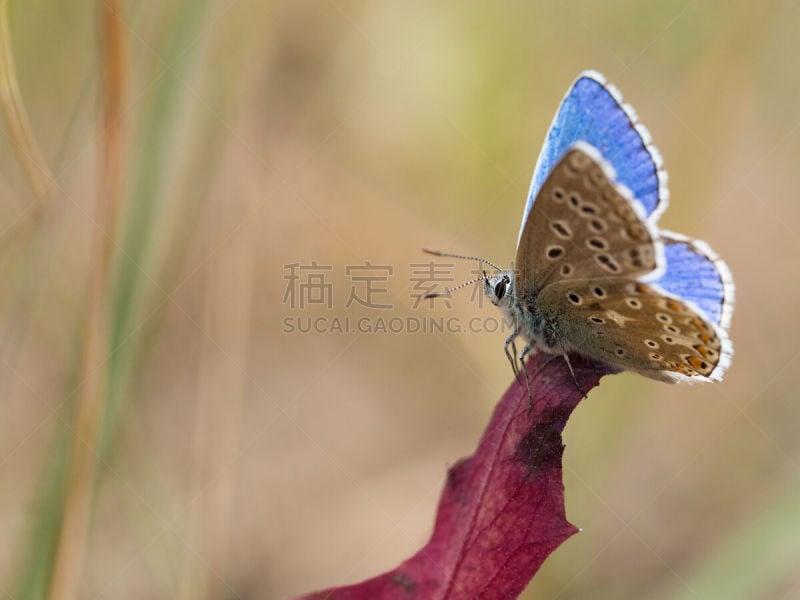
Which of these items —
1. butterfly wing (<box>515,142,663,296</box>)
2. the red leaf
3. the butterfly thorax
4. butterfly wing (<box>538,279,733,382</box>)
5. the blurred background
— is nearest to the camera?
the red leaf

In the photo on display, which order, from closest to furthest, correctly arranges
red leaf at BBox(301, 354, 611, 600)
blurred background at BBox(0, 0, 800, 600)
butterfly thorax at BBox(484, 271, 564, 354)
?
red leaf at BBox(301, 354, 611, 600)
blurred background at BBox(0, 0, 800, 600)
butterfly thorax at BBox(484, 271, 564, 354)

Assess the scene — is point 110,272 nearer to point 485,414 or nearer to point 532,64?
point 485,414

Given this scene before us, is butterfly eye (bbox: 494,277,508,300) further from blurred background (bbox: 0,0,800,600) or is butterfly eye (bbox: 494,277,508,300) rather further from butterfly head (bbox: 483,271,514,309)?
blurred background (bbox: 0,0,800,600)

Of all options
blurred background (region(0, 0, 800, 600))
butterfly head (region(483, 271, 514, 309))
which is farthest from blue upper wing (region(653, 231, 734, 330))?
blurred background (region(0, 0, 800, 600))

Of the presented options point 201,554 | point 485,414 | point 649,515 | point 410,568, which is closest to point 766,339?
point 649,515

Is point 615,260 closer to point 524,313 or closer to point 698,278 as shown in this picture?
point 698,278

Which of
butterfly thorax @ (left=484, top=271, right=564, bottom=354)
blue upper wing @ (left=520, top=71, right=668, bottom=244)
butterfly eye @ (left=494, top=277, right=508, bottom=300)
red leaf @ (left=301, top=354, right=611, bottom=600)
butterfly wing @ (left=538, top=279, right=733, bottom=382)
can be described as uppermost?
blue upper wing @ (left=520, top=71, right=668, bottom=244)

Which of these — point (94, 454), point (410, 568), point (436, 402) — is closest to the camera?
point (410, 568)

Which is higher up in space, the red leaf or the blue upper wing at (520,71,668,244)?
the blue upper wing at (520,71,668,244)
